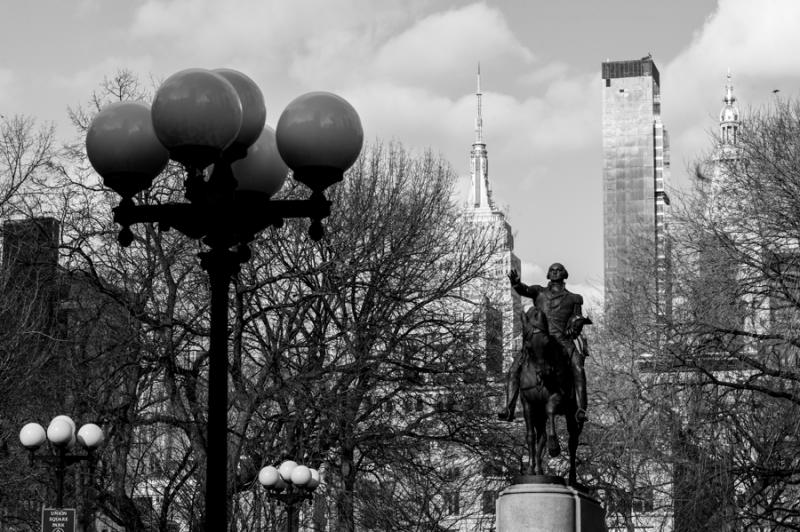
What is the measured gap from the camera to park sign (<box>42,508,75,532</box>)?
795 inches

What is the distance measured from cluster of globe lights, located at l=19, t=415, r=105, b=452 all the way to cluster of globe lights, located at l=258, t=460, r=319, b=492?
4738 mm

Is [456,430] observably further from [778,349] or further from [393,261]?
[778,349]

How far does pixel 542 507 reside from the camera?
20.0 metres

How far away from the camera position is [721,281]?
3334 centimetres

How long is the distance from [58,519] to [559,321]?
7.52 meters

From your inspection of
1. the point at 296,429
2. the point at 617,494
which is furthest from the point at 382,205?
the point at 617,494

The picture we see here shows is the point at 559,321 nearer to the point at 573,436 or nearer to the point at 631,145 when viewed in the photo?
the point at 573,436

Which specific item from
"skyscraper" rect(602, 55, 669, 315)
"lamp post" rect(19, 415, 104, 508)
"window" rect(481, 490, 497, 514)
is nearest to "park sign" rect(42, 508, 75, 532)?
"lamp post" rect(19, 415, 104, 508)

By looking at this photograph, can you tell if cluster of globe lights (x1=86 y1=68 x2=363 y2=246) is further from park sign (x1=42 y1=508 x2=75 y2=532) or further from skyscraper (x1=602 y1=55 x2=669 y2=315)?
skyscraper (x1=602 y1=55 x2=669 y2=315)

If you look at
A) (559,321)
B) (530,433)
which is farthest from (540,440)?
(559,321)

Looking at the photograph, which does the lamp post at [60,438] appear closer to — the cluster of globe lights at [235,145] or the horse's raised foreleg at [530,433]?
the horse's raised foreleg at [530,433]

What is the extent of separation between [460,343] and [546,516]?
16742 mm

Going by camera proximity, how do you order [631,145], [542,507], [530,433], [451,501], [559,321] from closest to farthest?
[542,507]
[559,321]
[530,433]
[451,501]
[631,145]

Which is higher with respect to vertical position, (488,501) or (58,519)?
(58,519)
